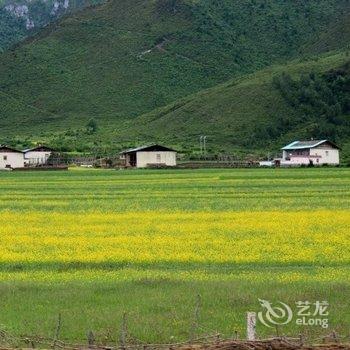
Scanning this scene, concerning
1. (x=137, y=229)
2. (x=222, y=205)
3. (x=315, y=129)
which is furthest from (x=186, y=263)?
(x=315, y=129)

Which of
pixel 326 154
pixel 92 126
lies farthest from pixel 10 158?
pixel 92 126

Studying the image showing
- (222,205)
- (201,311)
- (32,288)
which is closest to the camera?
(201,311)

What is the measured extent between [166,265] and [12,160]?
303ft

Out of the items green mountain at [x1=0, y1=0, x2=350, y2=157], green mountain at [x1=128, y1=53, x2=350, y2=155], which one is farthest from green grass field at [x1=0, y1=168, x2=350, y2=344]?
green mountain at [x1=0, y1=0, x2=350, y2=157]

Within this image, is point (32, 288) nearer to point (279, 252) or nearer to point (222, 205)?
point (279, 252)

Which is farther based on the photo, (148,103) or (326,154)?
(148,103)

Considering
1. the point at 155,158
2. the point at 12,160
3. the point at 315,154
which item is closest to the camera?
the point at 155,158

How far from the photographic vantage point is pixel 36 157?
114 metres

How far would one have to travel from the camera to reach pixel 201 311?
12.8m

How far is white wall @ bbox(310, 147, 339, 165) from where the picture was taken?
345 ft

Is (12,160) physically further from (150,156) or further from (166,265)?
(166,265)

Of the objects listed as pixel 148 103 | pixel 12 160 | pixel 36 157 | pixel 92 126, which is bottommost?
pixel 12 160

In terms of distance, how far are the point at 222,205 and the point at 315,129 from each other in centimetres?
9415

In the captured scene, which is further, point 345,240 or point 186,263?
point 345,240
